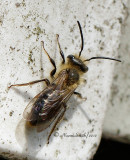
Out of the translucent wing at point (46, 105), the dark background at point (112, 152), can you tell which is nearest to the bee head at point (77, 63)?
the translucent wing at point (46, 105)

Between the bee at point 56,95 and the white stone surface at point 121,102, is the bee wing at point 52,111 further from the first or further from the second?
the white stone surface at point 121,102

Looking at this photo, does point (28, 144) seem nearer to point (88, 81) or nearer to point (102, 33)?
point (88, 81)

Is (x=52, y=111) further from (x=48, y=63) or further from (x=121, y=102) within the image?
(x=121, y=102)

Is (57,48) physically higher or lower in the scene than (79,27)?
lower

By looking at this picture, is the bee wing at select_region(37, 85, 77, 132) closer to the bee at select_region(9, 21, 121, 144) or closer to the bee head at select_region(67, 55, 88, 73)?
the bee at select_region(9, 21, 121, 144)

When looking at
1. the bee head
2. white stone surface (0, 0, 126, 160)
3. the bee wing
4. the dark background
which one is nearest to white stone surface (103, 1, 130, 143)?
the dark background

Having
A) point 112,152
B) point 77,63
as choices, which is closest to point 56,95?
point 77,63

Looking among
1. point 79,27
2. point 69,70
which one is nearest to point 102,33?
point 79,27
